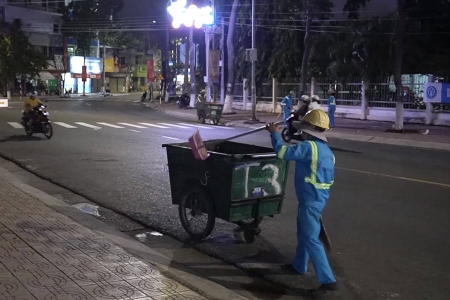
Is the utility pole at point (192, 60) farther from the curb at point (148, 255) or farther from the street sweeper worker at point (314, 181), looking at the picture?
the street sweeper worker at point (314, 181)

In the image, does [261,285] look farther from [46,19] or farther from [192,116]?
[46,19]

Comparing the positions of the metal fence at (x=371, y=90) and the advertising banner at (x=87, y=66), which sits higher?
the advertising banner at (x=87, y=66)

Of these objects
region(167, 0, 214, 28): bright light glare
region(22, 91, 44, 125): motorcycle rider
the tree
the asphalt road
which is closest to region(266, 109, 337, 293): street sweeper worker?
the asphalt road

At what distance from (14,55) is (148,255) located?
62.2m

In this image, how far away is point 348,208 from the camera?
8.86m

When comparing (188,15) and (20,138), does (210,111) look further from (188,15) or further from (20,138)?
(20,138)

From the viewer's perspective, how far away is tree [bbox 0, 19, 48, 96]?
2472 inches

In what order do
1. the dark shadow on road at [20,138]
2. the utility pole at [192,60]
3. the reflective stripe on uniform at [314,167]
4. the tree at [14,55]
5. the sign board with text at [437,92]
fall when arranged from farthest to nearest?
the tree at [14,55], the utility pole at [192,60], the sign board with text at [437,92], the dark shadow on road at [20,138], the reflective stripe on uniform at [314,167]

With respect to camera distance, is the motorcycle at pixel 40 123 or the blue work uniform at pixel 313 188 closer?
the blue work uniform at pixel 313 188

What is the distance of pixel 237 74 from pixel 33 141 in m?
25.1

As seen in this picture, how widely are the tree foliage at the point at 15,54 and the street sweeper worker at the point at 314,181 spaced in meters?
62.9

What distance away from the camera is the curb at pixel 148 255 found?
5.24 m

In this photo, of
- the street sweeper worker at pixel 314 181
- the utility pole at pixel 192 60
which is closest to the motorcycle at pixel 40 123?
the street sweeper worker at pixel 314 181

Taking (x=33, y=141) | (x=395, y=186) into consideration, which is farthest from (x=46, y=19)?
(x=395, y=186)
